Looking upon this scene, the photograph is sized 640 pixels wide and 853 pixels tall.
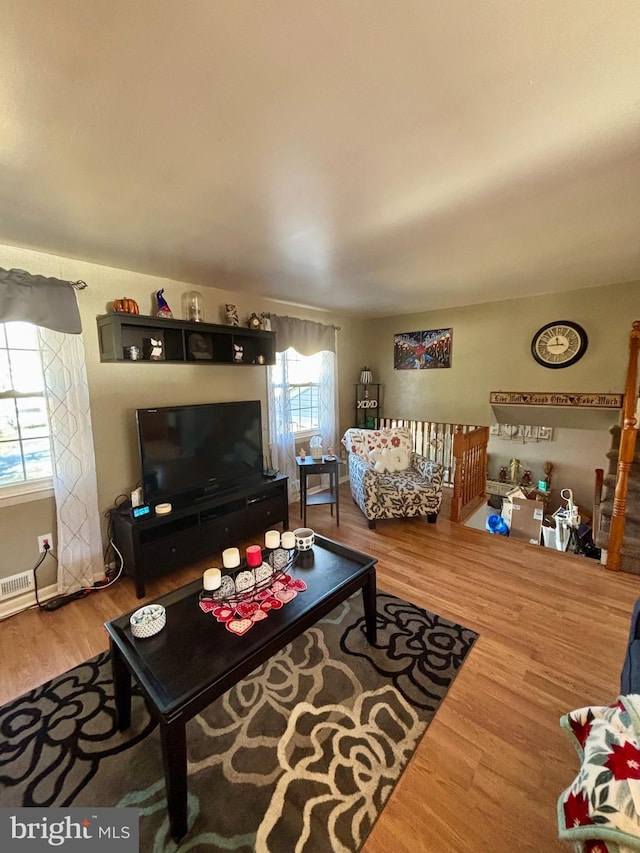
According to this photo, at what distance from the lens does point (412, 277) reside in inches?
111

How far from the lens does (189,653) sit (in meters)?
1.28

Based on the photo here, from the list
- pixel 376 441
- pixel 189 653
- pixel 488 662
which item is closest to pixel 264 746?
pixel 189 653

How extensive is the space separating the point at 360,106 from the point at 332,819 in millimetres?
2285

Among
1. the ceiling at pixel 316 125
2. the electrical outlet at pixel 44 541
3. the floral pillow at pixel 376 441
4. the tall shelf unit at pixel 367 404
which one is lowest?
the electrical outlet at pixel 44 541

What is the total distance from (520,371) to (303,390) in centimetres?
249

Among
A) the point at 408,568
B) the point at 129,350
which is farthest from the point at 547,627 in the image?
the point at 129,350

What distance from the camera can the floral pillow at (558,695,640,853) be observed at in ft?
2.23

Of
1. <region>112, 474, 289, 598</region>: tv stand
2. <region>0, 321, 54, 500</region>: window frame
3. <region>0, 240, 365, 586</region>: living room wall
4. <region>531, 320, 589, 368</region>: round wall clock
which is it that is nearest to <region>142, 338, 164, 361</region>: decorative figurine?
<region>0, 240, 365, 586</region>: living room wall

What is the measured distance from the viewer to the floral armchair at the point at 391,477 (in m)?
3.26

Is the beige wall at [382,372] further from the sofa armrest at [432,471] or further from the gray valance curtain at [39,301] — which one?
the sofa armrest at [432,471]

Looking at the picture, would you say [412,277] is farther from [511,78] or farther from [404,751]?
[404,751]

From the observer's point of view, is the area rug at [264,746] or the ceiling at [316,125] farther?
the area rug at [264,746]

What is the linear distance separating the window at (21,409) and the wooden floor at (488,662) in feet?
3.05

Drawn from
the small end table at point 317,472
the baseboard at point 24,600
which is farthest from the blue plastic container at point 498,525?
the baseboard at point 24,600
